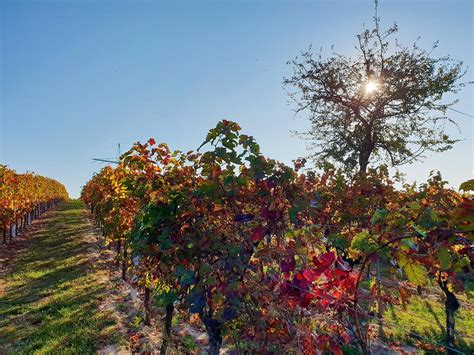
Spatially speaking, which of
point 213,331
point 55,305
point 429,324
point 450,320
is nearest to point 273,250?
point 213,331

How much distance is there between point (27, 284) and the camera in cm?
1205

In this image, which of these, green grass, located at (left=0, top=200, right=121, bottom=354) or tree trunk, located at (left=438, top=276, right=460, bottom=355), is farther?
tree trunk, located at (left=438, top=276, right=460, bottom=355)

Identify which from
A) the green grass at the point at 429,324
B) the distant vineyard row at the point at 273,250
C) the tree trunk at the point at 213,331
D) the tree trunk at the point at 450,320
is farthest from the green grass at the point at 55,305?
the tree trunk at the point at 450,320

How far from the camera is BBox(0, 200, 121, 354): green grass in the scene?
731 centimetres

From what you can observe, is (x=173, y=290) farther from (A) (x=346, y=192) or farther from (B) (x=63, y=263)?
(B) (x=63, y=263)

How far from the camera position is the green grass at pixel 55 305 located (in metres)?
7.31

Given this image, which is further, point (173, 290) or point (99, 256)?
point (99, 256)

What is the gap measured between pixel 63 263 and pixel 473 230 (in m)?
15.9

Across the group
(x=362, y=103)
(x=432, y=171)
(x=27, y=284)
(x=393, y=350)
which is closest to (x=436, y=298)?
(x=432, y=171)

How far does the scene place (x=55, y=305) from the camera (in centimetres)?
966

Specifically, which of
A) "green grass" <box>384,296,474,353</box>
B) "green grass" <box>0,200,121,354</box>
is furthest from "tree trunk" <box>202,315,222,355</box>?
"green grass" <box>384,296,474,353</box>

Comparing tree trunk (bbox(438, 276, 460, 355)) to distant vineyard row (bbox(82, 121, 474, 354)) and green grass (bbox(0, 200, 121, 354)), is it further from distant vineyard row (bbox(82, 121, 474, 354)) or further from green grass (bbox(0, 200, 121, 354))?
green grass (bbox(0, 200, 121, 354))

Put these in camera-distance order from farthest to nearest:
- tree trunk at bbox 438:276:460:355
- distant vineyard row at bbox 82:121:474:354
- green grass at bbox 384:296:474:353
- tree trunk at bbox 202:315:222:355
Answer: green grass at bbox 384:296:474:353, tree trunk at bbox 438:276:460:355, tree trunk at bbox 202:315:222:355, distant vineyard row at bbox 82:121:474:354

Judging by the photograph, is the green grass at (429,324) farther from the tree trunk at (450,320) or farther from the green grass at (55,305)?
the green grass at (55,305)
